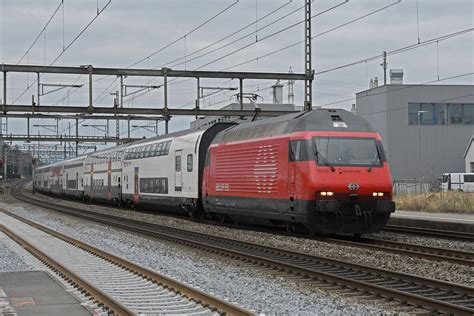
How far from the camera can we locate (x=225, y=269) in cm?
1303

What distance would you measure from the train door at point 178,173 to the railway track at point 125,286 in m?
10.5

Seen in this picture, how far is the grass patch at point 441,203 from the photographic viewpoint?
93.1 feet

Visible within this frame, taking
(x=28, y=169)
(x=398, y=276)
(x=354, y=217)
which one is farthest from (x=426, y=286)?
(x=28, y=169)

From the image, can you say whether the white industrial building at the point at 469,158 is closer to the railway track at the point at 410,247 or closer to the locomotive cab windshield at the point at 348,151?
the railway track at the point at 410,247

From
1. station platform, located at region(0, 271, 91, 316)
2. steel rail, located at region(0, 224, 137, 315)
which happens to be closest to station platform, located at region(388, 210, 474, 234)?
steel rail, located at region(0, 224, 137, 315)

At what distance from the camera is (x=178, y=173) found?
27406 mm

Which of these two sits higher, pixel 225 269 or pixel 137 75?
pixel 137 75

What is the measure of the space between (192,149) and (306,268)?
1429 cm

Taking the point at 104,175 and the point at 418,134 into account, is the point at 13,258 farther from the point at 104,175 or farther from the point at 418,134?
the point at 418,134

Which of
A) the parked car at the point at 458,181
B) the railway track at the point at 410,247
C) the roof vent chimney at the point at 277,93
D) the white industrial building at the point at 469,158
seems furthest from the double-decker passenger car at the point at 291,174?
the roof vent chimney at the point at 277,93

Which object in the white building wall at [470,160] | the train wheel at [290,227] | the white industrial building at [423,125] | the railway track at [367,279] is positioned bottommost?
the railway track at [367,279]

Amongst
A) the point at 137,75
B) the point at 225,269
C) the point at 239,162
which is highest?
the point at 137,75

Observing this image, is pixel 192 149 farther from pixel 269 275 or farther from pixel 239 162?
pixel 269 275

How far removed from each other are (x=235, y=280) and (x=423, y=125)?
155ft
